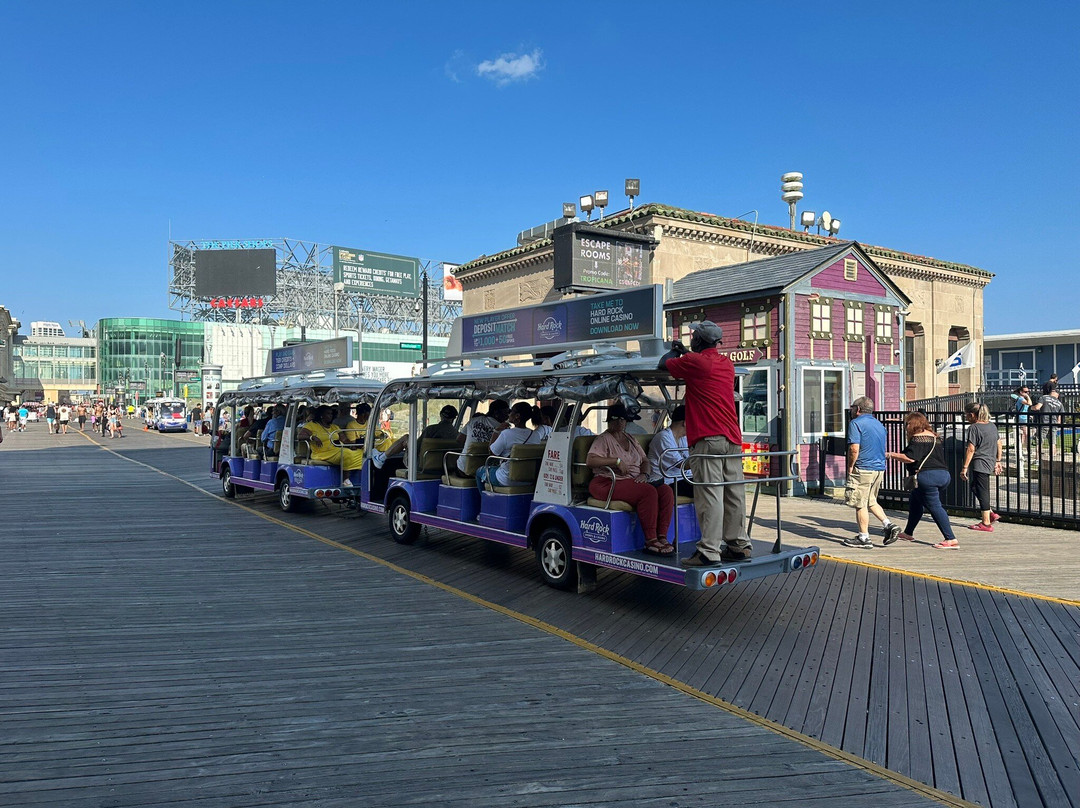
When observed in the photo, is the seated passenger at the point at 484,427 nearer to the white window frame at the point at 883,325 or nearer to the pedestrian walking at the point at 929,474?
the pedestrian walking at the point at 929,474

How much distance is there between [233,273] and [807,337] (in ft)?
225

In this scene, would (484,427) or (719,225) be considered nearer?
(484,427)

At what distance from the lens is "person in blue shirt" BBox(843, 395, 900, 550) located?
10.2 m

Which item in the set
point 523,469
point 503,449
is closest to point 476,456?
point 503,449

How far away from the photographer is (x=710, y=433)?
6.58 meters

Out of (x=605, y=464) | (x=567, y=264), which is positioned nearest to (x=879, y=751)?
(x=605, y=464)

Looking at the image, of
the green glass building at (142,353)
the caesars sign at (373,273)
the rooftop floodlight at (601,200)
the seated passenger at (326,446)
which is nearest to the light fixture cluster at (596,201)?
the rooftop floodlight at (601,200)

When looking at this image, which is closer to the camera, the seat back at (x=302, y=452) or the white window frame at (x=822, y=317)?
the seat back at (x=302, y=452)

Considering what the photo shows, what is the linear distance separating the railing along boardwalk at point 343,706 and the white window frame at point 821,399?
9902mm

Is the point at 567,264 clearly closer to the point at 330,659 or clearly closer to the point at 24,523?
the point at 24,523

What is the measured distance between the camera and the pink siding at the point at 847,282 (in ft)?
58.4

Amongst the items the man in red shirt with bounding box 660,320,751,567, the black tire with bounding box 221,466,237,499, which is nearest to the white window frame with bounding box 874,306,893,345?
the man in red shirt with bounding box 660,320,751,567

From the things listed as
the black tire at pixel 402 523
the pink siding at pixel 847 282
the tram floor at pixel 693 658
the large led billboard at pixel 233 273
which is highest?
the large led billboard at pixel 233 273

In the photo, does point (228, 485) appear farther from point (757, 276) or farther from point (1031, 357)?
point (1031, 357)
